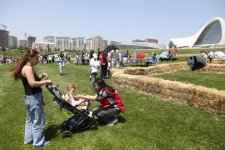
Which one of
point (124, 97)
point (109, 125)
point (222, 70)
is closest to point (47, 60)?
point (222, 70)

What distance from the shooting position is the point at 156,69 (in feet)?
74.1

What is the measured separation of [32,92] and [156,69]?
17.1 metres

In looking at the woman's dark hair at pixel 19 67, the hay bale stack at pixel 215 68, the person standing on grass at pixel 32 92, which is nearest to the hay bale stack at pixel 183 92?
the person standing on grass at pixel 32 92

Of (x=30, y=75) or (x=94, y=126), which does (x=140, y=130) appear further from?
(x=30, y=75)

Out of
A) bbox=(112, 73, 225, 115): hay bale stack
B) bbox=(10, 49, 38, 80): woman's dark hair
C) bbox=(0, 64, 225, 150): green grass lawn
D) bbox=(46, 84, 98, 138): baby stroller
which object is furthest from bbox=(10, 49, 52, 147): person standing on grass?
bbox=(112, 73, 225, 115): hay bale stack

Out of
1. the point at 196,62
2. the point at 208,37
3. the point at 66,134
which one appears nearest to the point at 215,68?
the point at 196,62

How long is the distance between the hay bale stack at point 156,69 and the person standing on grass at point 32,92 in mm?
12737

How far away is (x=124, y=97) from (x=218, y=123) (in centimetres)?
477

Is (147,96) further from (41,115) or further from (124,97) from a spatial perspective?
(41,115)

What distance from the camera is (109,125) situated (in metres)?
8.09

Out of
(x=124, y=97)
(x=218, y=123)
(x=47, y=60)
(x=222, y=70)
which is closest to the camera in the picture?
(x=218, y=123)

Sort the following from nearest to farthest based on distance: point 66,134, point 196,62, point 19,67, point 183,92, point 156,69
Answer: point 19,67
point 66,134
point 183,92
point 156,69
point 196,62

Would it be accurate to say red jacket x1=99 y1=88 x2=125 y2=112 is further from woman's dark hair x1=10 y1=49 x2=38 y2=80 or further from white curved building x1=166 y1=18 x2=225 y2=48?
white curved building x1=166 y1=18 x2=225 y2=48

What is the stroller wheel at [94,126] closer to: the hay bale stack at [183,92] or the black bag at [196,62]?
the hay bale stack at [183,92]
